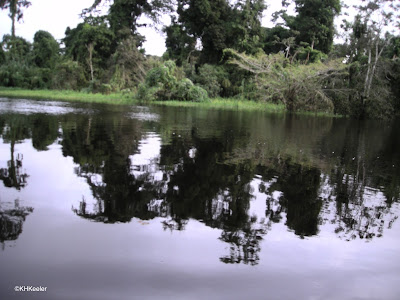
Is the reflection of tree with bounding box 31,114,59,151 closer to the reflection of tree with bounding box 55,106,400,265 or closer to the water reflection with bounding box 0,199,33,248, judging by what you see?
the reflection of tree with bounding box 55,106,400,265

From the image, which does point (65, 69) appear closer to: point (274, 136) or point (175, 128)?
point (175, 128)

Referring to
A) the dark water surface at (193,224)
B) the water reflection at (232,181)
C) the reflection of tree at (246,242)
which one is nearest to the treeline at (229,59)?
the water reflection at (232,181)

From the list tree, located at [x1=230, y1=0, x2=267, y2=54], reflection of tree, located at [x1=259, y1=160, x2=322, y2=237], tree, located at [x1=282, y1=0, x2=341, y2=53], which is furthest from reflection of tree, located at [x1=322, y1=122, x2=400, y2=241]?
tree, located at [x1=282, y1=0, x2=341, y2=53]

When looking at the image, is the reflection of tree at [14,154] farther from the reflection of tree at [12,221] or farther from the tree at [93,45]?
the tree at [93,45]

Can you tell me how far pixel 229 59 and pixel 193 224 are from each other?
92.9 feet

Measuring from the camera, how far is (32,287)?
9.28 feet

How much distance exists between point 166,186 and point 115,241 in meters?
1.95

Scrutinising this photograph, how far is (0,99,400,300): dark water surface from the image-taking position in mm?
3059

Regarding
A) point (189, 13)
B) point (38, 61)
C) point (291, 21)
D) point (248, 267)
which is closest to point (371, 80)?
point (291, 21)

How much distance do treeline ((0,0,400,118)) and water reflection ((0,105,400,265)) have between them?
13209mm

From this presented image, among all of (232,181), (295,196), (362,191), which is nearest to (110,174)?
(232,181)

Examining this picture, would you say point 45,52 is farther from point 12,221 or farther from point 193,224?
point 193,224

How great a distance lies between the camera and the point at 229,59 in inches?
1232

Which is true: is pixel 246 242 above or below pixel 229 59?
below
